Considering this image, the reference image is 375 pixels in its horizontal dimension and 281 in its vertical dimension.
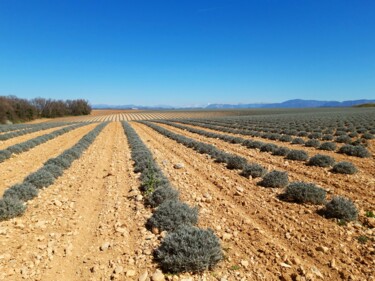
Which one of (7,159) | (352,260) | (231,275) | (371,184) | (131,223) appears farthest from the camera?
(7,159)

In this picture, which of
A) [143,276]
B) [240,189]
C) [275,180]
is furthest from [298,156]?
[143,276]

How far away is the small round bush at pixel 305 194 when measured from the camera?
22.6 feet

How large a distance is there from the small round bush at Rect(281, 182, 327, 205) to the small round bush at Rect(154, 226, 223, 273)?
3.68 m

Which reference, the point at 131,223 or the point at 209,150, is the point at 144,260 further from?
the point at 209,150

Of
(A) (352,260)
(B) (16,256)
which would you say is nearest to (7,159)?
(B) (16,256)

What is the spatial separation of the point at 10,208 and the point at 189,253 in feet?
16.0

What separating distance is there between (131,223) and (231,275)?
2845 millimetres

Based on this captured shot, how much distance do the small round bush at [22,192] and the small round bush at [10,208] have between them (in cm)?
75

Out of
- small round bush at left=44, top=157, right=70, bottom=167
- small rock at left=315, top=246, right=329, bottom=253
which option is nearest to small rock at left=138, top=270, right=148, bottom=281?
small rock at left=315, top=246, right=329, bottom=253

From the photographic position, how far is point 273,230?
18.0 feet

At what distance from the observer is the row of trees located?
7569 cm

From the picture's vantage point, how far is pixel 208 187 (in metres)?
8.70

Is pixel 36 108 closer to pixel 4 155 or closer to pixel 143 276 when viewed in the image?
pixel 4 155

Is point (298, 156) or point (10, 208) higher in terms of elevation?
point (10, 208)
